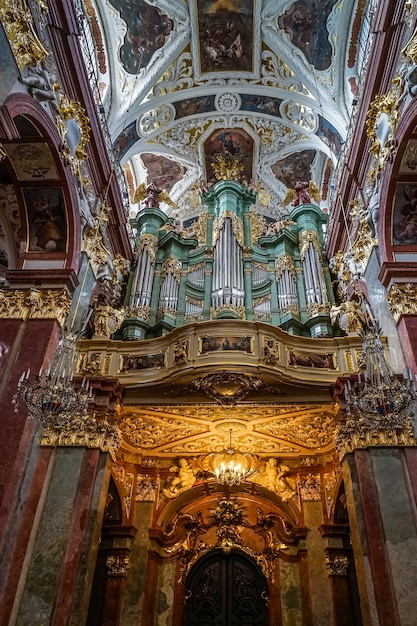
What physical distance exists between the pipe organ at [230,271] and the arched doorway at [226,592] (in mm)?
5295

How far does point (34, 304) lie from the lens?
8.35 metres

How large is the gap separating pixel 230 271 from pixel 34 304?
504 cm

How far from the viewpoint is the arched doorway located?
33.2 feet

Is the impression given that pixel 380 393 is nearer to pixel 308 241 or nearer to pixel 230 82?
pixel 308 241

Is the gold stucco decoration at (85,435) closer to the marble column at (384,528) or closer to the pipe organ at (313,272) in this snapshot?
the marble column at (384,528)

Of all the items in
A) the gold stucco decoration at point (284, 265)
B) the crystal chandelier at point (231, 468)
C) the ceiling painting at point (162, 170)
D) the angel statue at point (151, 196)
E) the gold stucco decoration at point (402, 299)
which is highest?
the ceiling painting at point (162, 170)

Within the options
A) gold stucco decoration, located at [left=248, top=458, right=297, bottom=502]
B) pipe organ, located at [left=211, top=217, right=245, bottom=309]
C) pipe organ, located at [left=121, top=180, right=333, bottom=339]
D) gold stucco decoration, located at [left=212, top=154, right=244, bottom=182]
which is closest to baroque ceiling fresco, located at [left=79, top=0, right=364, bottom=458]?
gold stucco decoration, located at [left=212, top=154, right=244, bottom=182]

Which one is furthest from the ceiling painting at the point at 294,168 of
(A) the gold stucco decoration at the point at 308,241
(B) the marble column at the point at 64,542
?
(B) the marble column at the point at 64,542

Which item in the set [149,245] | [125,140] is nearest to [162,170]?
[125,140]

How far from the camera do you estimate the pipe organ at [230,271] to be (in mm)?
11133

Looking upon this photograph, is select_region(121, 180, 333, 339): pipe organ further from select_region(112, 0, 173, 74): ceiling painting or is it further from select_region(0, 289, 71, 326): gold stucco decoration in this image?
select_region(112, 0, 173, 74): ceiling painting

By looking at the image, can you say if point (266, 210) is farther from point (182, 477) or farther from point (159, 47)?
point (182, 477)

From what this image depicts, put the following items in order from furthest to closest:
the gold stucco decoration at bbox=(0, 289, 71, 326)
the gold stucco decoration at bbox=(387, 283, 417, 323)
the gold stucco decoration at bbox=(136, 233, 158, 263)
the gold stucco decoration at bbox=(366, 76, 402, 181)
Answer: the gold stucco decoration at bbox=(136, 233, 158, 263)
the gold stucco decoration at bbox=(0, 289, 71, 326)
the gold stucco decoration at bbox=(366, 76, 402, 181)
the gold stucco decoration at bbox=(387, 283, 417, 323)

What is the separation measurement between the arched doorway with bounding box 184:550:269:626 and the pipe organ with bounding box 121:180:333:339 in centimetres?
530
